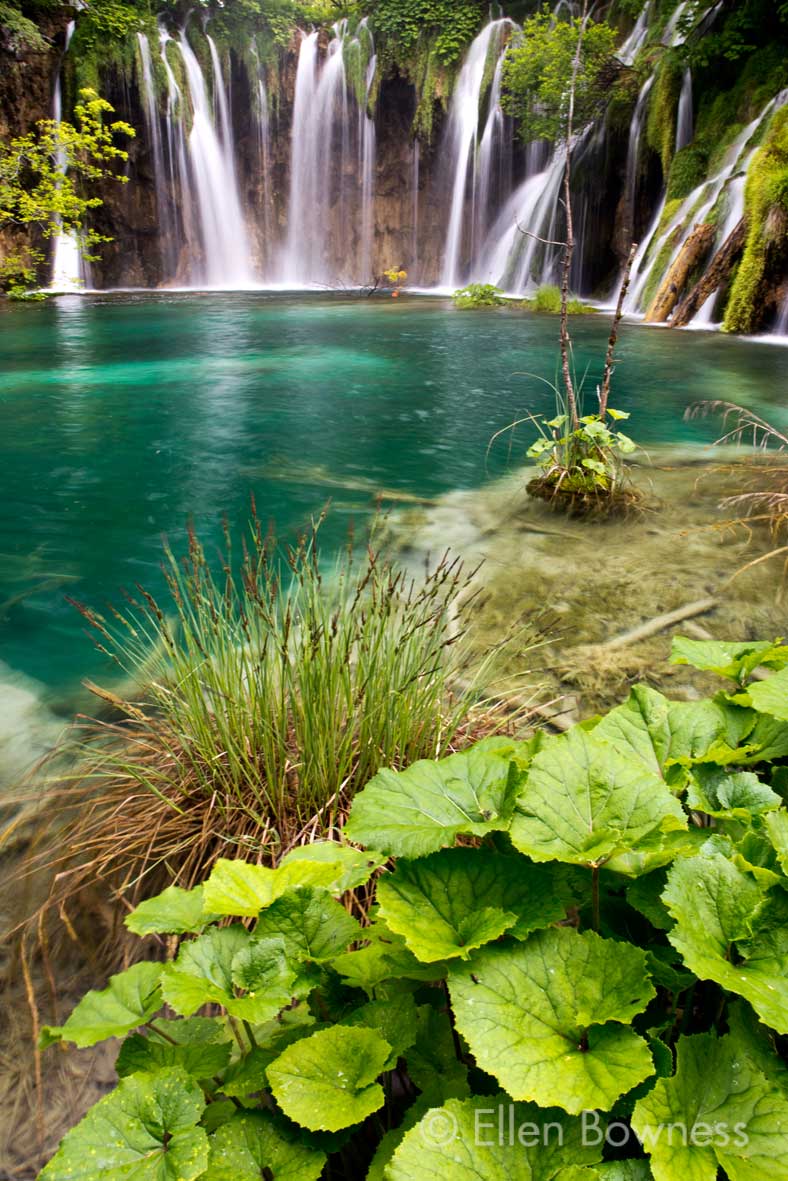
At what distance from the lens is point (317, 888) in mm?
1154

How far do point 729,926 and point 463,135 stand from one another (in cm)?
2688

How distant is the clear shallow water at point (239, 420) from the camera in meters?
4.88

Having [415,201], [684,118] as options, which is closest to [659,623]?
[684,118]

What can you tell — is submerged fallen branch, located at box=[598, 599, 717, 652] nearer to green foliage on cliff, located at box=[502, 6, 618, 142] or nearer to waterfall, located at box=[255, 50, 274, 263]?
green foliage on cliff, located at box=[502, 6, 618, 142]

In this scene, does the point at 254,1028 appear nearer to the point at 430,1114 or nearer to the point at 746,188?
the point at 430,1114

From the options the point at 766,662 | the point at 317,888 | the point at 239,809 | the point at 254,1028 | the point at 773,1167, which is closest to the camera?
the point at 773,1167

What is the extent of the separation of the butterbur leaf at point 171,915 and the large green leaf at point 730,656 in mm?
1238

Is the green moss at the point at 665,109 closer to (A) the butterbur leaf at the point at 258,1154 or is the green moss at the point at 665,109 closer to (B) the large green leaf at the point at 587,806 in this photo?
(B) the large green leaf at the point at 587,806

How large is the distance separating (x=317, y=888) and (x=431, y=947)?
0.24 meters

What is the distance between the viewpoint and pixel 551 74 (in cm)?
1853

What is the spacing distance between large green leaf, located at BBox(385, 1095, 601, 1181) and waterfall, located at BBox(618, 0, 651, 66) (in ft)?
77.2

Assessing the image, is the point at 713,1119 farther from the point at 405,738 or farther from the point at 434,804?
the point at 405,738

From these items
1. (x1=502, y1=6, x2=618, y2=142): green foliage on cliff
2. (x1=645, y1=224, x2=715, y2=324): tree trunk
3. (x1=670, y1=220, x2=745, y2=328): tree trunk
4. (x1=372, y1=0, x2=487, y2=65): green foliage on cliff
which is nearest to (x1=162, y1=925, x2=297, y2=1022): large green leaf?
(x1=670, y1=220, x2=745, y2=328): tree trunk

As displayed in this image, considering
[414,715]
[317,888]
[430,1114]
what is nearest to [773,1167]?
[430,1114]
